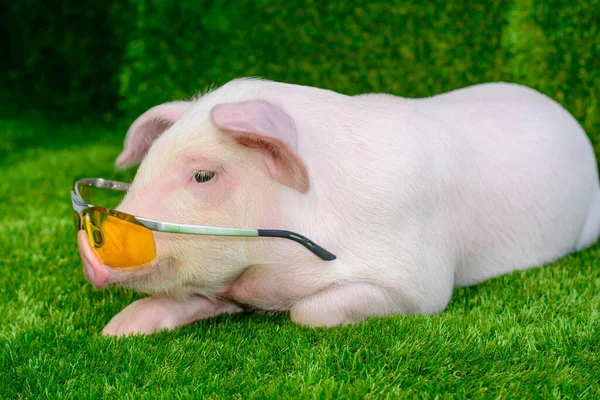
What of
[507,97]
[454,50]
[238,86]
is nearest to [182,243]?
[238,86]

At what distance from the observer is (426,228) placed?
235 cm

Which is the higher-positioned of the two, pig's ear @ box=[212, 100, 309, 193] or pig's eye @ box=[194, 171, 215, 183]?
pig's ear @ box=[212, 100, 309, 193]

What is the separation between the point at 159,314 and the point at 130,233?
353 millimetres

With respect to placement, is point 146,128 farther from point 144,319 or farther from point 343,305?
point 343,305

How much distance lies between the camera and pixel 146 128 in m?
2.59

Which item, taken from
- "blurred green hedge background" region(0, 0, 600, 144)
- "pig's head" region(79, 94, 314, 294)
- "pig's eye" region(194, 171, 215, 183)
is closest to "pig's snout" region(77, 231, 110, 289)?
"pig's head" region(79, 94, 314, 294)

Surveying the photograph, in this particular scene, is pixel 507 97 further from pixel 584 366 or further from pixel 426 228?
pixel 584 366

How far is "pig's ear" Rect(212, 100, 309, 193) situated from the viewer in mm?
1994

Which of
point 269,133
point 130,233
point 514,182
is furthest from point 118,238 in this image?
point 514,182

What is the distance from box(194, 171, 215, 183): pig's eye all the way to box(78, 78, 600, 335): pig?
12mm

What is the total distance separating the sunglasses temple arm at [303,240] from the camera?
206 centimetres

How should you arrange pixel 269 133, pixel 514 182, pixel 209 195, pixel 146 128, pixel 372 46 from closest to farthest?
pixel 269 133, pixel 209 195, pixel 146 128, pixel 514 182, pixel 372 46

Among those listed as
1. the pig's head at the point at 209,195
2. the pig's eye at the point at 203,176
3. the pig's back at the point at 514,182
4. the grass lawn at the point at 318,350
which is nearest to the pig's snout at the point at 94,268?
the pig's head at the point at 209,195

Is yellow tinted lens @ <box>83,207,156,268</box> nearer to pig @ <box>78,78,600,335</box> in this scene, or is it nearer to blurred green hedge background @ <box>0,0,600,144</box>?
Answer: pig @ <box>78,78,600,335</box>
